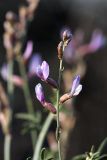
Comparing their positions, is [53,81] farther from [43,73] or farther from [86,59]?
[86,59]

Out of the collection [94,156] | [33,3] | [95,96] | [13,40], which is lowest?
[94,156]

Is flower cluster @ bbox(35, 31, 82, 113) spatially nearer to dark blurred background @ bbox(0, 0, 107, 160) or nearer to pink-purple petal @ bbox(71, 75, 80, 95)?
pink-purple petal @ bbox(71, 75, 80, 95)

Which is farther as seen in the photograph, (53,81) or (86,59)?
(86,59)

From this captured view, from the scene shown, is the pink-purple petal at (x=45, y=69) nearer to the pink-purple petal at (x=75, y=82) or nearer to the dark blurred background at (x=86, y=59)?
the pink-purple petal at (x=75, y=82)

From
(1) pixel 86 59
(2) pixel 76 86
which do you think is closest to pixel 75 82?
(2) pixel 76 86

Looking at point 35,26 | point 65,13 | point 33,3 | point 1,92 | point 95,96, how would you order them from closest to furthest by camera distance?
point 1,92 → point 33,3 → point 95,96 → point 35,26 → point 65,13

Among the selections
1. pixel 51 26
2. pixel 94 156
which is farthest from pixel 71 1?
pixel 94 156

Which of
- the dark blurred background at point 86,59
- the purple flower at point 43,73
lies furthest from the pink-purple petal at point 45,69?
the dark blurred background at point 86,59

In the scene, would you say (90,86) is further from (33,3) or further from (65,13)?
(33,3)
